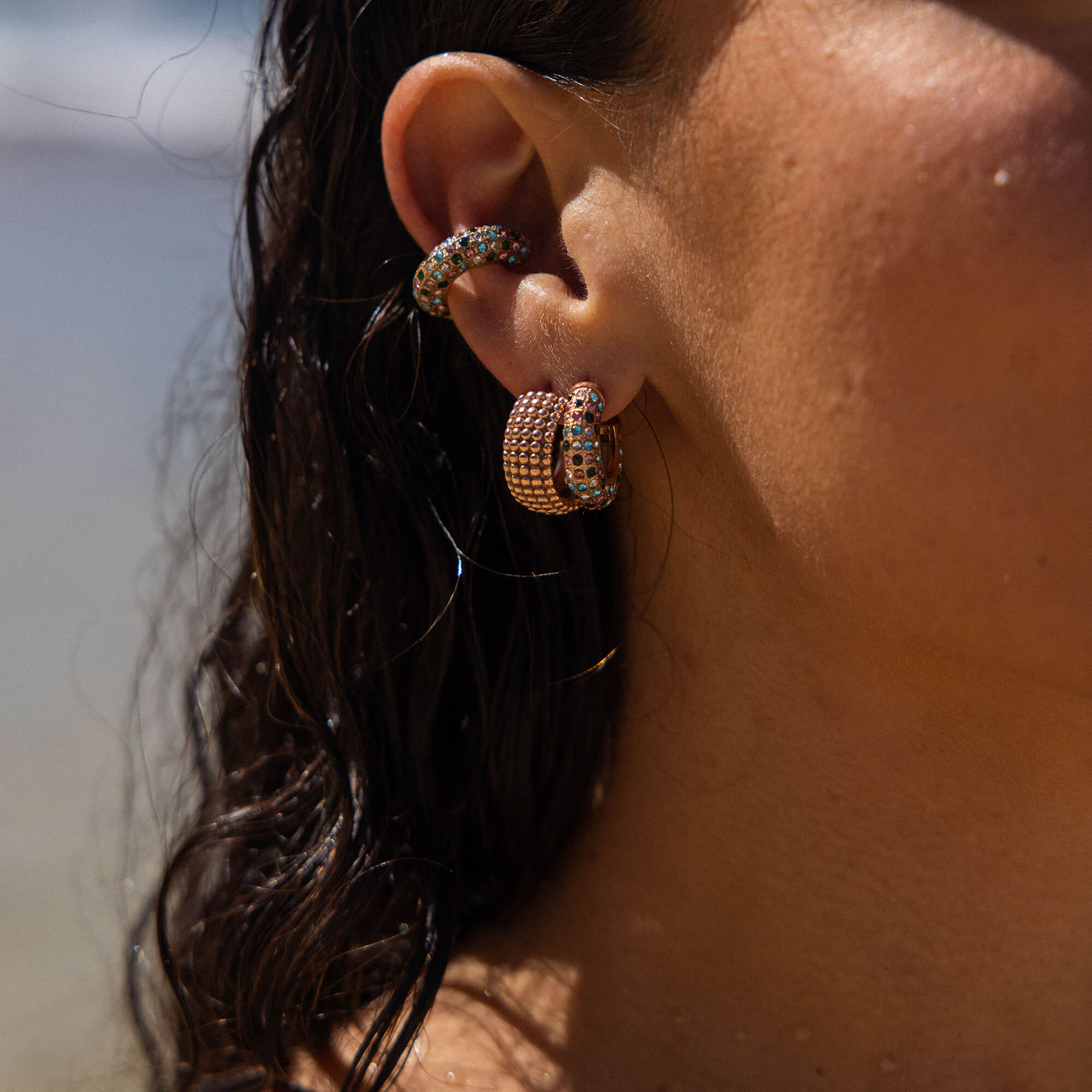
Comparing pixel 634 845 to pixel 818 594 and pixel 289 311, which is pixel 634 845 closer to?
pixel 818 594

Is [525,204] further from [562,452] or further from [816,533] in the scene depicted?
[816,533]

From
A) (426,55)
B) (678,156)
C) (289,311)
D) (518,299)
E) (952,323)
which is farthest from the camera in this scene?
(289,311)

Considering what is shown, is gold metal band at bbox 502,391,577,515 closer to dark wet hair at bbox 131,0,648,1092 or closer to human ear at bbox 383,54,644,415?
human ear at bbox 383,54,644,415

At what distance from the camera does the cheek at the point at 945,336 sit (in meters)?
0.84

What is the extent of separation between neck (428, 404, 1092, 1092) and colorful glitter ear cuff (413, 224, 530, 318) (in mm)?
331

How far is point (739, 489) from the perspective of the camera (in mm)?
1107

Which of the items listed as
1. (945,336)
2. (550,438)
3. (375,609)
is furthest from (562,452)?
(375,609)

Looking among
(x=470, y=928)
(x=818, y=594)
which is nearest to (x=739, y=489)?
(x=818, y=594)

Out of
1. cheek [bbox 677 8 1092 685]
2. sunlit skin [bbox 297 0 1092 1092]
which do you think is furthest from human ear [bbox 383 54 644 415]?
cheek [bbox 677 8 1092 685]

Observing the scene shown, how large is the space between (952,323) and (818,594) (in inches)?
→ 11.7

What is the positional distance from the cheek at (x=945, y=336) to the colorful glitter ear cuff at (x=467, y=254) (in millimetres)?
295

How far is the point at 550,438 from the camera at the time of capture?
1.07m

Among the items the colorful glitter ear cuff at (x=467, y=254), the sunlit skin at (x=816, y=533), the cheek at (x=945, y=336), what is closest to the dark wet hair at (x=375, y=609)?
the sunlit skin at (x=816, y=533)

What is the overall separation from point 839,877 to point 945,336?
640 millimetres
